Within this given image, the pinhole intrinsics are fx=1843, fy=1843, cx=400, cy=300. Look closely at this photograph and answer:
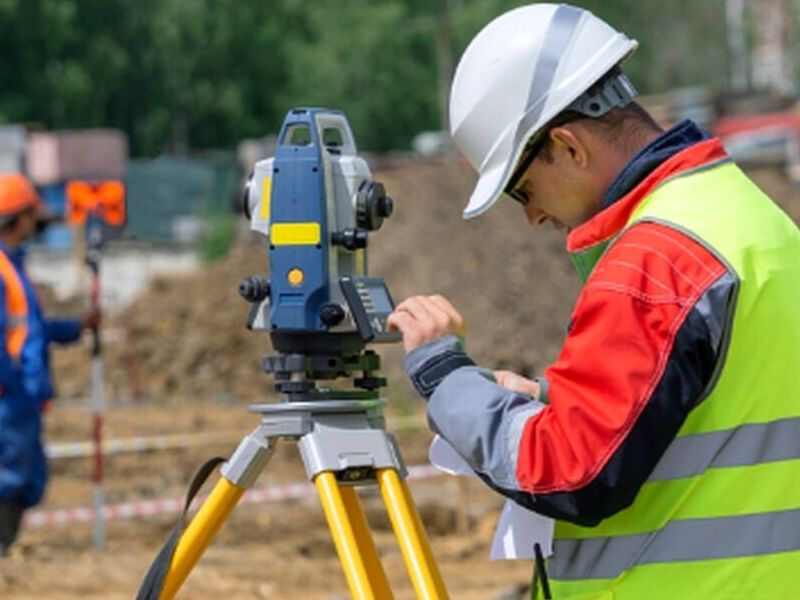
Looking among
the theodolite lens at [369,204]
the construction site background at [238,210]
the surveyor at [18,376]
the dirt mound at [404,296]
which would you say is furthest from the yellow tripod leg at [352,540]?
the dirt mound at [404,296]

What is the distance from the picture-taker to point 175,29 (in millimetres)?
51094

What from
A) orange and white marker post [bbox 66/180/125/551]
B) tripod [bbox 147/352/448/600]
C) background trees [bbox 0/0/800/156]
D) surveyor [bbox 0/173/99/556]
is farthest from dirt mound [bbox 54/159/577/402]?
background trees [bbox 0/0/800/156]

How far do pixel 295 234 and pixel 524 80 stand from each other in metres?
0.83

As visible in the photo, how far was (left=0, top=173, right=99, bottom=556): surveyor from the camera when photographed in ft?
28.5

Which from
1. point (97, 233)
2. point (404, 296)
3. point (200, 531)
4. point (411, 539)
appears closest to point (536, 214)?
point (411, 539)

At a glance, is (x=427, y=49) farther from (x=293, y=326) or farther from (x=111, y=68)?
(x=293, y=326)

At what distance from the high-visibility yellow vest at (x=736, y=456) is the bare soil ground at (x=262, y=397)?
4304 mm

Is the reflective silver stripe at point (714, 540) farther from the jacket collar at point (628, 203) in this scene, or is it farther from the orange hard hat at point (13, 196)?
the orange hard hat at point (13, 196)

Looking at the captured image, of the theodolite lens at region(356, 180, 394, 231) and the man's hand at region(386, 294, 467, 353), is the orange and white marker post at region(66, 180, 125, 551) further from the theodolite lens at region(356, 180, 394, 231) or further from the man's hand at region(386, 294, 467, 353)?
the man's hand at region(386, 294, 467, 353)

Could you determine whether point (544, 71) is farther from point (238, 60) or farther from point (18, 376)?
point (238, 60)

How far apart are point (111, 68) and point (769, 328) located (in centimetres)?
4899

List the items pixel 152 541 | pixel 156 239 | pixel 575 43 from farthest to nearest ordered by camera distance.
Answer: pixel 156 239 < pixel 152 541 < pixel 575 43

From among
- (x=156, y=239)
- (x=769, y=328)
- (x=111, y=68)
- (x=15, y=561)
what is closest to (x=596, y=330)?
(x=769, y=328)

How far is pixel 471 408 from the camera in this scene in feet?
8.62
